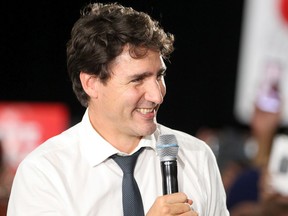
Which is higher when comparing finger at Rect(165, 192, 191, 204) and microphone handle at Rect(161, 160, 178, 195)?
microphone handle at Rect(161, 160, 178, 195)

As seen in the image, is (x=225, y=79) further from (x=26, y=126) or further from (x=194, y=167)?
(x=194, y=167)

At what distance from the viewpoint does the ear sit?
2.61 metres

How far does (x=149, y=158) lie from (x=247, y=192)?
1.52 meters

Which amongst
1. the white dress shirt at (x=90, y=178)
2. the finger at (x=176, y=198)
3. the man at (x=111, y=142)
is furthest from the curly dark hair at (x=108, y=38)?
the finger at (x=176, y=198)

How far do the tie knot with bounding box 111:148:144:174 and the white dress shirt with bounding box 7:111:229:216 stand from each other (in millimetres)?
19

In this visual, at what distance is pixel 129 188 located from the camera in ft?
8.25

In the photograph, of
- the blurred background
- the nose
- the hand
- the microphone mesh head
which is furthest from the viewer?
the blurred background

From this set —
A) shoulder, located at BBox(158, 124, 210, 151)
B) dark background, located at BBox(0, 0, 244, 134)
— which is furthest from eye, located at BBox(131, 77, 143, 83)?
dark background, located at BBox(0, 0, 244, 134)

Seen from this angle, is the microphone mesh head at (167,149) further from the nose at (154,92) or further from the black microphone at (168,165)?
the nose at (154,92)

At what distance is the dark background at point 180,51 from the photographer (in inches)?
303

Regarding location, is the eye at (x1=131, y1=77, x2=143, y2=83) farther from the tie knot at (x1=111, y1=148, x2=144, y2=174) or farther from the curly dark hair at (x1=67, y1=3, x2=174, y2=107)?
the tie knot at (x1=111, y1=148, x2=144, y2=174)

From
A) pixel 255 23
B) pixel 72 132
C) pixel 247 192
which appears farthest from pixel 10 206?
pixel 255 23

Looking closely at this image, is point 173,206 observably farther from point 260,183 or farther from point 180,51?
point 180,51

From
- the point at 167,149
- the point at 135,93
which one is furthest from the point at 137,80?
the point at 167,149
